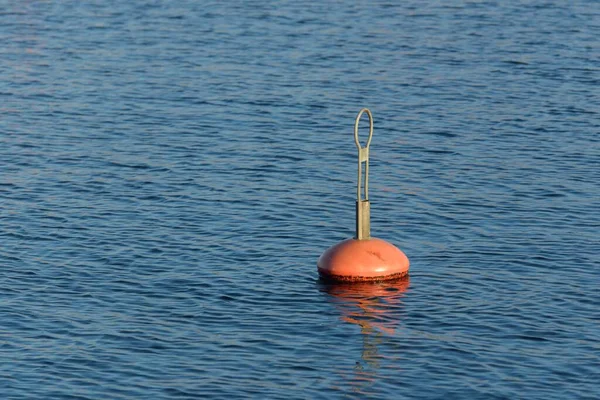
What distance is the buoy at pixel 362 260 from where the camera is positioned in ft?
77.1

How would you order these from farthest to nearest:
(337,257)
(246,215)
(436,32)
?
(436,32) → (246,215) → (337,257)

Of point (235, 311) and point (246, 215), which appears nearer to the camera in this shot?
point (235, 311)

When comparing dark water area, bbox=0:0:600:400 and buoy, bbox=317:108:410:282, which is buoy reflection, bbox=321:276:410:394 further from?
buoy, bbox=317:108:410:282

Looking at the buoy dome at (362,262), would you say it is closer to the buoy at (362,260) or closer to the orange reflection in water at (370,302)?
the buoy at (362,260)

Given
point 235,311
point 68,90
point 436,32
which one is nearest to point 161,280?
point 235,311

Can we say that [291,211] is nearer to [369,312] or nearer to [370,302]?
[370,302]

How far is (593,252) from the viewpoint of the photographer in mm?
25797

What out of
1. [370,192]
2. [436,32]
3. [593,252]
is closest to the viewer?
[593,252]

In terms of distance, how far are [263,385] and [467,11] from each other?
4417cm

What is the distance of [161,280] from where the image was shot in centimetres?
2388

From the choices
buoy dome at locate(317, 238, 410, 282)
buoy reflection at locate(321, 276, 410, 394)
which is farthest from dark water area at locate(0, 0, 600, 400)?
buoy dome at locate(317, 238, 410, 282)

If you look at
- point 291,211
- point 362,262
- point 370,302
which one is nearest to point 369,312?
point 370,302

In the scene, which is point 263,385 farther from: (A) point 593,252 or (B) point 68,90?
(B) point 68,90

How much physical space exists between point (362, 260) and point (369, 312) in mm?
1635
